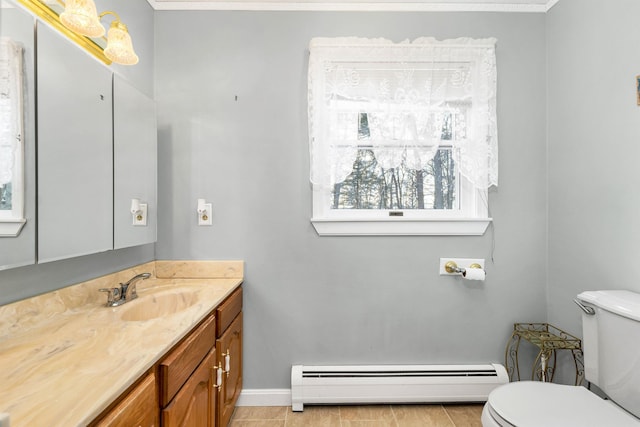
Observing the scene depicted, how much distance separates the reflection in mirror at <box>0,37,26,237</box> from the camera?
96cm

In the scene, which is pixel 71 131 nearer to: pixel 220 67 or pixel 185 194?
pixel 185 194

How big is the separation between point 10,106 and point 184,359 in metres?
0.96

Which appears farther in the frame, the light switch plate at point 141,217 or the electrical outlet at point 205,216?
the electrical outlet at point 205,216

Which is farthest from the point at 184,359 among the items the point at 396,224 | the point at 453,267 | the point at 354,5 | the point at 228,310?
the point at 354,5

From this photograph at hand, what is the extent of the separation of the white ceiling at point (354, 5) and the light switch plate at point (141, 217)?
4.09ft

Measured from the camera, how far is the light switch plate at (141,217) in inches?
63.0

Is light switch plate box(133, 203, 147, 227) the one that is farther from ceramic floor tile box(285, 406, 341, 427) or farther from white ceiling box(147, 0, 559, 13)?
ceramic floor tile box(285, 406, 341, 427)

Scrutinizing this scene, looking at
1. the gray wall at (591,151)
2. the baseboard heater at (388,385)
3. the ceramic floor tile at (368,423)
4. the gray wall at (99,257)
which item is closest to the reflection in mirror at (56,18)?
the gray wall at (99,257)

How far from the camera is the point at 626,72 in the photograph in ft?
4.80

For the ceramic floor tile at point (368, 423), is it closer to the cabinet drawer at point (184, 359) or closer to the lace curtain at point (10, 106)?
the cabinet drawer at point (184, 359)

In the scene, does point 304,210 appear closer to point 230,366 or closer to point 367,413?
point 230,366

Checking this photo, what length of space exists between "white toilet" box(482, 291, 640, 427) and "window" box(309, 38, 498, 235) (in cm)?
72

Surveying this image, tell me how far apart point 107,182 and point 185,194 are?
1.90 feet

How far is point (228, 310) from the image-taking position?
1.61m
